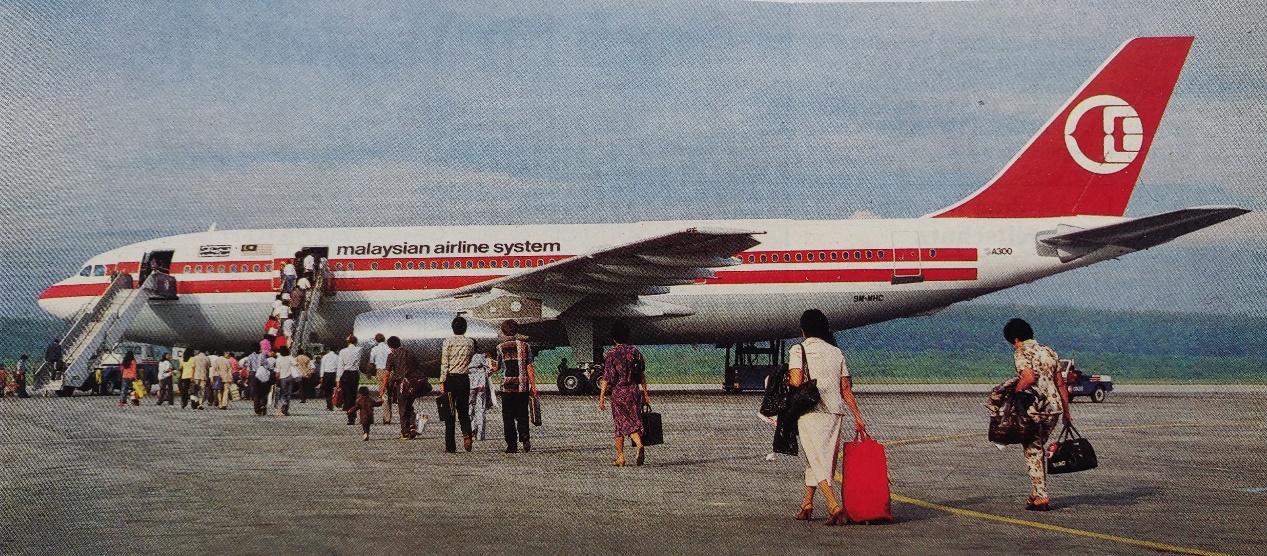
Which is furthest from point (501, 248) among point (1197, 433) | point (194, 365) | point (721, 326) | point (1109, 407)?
point (1197, 433)

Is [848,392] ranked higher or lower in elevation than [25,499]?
higher

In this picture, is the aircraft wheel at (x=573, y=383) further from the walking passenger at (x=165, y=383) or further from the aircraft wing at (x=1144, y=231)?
the aircraft wing at (x=1144, y=231)

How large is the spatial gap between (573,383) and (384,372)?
8877 mm

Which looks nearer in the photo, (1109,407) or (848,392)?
(848,392)

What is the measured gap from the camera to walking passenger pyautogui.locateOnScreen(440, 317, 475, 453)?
14.6 meters

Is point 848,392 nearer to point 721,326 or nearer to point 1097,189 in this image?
point 721,326

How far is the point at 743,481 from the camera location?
11.5 metres

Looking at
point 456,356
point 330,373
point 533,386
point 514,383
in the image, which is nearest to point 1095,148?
point 330,373

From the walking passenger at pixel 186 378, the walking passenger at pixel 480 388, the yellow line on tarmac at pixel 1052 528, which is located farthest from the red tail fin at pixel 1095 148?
the yellow line on tarmac at pixel 1052 528

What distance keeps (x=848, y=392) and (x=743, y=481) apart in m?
2.33

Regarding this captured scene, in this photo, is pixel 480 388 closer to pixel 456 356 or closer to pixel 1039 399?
pixel 456 356

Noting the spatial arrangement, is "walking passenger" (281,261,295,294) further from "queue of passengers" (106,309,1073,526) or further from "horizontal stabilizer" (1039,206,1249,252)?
"horizontal stabilizer" (1039,206,1249,252)

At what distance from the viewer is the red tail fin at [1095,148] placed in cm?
2925

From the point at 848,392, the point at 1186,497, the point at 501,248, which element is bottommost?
the point at 1186,497
